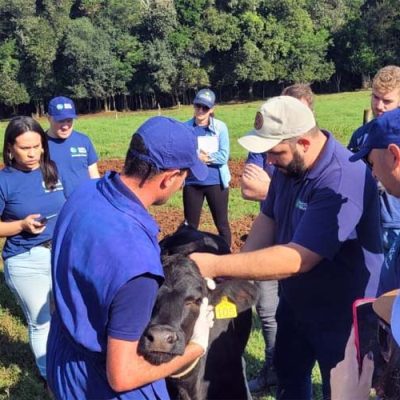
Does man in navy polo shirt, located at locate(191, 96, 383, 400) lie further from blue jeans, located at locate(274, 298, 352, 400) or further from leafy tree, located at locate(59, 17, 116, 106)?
leafy tree, located at locate(59, 17, 116, 106)

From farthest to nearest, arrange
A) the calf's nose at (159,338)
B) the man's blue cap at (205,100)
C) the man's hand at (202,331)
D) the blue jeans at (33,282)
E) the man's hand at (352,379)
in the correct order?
the man's blue cap at (205,100) < the blue jeans at (33,282) < the man's hand at (202,331) < the calf's nose at (159,338) < the man's hand at (352,379)

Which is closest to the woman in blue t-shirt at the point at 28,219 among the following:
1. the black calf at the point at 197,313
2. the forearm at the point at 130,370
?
the black calf at the point at 197,313

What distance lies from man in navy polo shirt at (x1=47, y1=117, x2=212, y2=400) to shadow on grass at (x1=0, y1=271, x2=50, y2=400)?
9.75 feet

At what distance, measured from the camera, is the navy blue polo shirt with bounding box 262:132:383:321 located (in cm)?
289

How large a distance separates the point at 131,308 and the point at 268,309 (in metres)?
2.89

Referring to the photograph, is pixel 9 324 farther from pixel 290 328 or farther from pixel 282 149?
pixel 282 149

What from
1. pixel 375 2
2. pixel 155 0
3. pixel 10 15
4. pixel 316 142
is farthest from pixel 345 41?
pixel 316 142

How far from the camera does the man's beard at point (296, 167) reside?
3009 mm

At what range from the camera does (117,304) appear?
2.03m

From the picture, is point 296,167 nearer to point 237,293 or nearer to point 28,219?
point 237,293

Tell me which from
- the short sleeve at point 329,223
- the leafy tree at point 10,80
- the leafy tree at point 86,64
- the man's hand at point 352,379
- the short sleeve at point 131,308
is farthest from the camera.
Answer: the leafy tree at point 86,64

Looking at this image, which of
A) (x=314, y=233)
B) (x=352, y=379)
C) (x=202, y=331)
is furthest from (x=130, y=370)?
(x=314, y=233)

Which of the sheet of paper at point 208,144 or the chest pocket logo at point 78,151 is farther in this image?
the sheet of paper at point 208,144

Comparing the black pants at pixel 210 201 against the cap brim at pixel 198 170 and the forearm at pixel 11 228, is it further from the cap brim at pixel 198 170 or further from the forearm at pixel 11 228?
the cap brim at pixel 198 170
